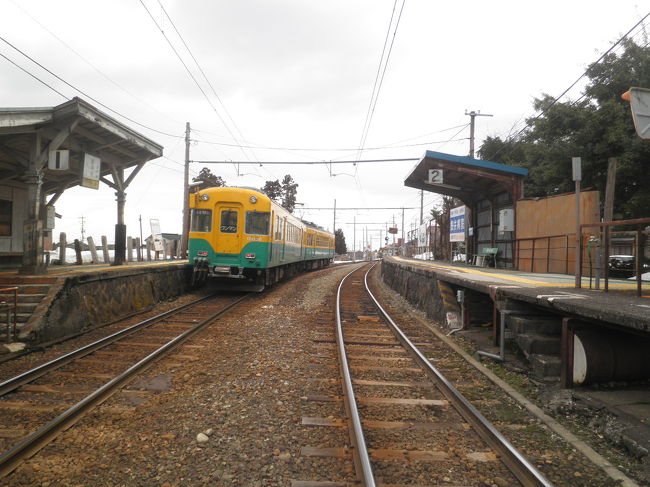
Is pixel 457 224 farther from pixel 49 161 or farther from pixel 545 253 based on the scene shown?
pixel 49 161

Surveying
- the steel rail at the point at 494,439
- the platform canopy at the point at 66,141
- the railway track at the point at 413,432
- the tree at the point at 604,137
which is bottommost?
the railway track at the point at 413,432

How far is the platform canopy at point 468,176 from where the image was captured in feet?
44.9

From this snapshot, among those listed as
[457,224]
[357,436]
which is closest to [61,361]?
[357,436]

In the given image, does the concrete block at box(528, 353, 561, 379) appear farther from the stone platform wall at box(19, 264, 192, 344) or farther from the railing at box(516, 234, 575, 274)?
the stone platform wall at box(19, 264, 192, 344)

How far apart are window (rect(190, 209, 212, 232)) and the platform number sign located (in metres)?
7.66

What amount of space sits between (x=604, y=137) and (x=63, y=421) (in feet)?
72.7

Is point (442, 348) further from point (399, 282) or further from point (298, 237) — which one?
point (298, 237)

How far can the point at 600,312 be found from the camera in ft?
13.1

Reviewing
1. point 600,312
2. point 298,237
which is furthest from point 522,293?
point 298,237

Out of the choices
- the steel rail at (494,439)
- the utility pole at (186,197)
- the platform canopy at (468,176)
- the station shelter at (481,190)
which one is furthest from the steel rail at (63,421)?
the utility pole at (186,197)

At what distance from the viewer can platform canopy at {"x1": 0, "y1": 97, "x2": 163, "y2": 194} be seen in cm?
804

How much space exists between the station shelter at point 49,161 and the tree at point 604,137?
50.6 feet

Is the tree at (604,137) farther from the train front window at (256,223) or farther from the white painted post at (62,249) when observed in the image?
the white painted post at (62,249)

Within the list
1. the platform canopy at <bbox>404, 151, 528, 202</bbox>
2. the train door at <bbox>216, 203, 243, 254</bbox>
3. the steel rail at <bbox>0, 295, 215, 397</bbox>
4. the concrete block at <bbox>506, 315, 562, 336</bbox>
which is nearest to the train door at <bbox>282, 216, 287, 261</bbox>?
the train door at <bbox>216, 203, 243, 254</bbox>
